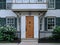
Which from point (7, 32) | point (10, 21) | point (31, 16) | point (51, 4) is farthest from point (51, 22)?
point (7, 32)

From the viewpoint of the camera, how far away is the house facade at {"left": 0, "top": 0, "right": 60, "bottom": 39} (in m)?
28.2

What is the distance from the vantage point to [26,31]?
2859 cm

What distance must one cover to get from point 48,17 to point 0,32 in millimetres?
6705

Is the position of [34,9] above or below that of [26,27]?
above

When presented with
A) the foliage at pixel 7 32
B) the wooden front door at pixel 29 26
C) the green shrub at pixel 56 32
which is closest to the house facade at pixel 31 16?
the wooden front door at pixel 29 26

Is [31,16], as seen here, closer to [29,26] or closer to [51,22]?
[29,26]

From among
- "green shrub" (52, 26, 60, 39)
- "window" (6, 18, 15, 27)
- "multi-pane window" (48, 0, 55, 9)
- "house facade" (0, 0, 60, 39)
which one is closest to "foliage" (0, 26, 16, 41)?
"house facade" (0, 0, 60, 39)

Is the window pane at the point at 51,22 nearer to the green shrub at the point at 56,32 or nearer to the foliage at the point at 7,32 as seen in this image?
the green shrub at the point at 56,32

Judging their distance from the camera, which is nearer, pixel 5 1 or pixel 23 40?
pixel 23 40

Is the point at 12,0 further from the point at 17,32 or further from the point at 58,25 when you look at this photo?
the point at 58,25

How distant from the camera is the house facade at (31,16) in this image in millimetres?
28156

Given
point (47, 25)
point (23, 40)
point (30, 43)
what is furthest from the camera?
point (47, 25)

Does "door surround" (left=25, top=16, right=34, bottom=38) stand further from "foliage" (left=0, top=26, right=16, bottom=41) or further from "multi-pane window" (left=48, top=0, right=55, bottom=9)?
"multi-pane window" (left=48, top=0, right=55, bottom=9)

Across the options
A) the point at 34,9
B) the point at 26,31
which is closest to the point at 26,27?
the point at 26,31
